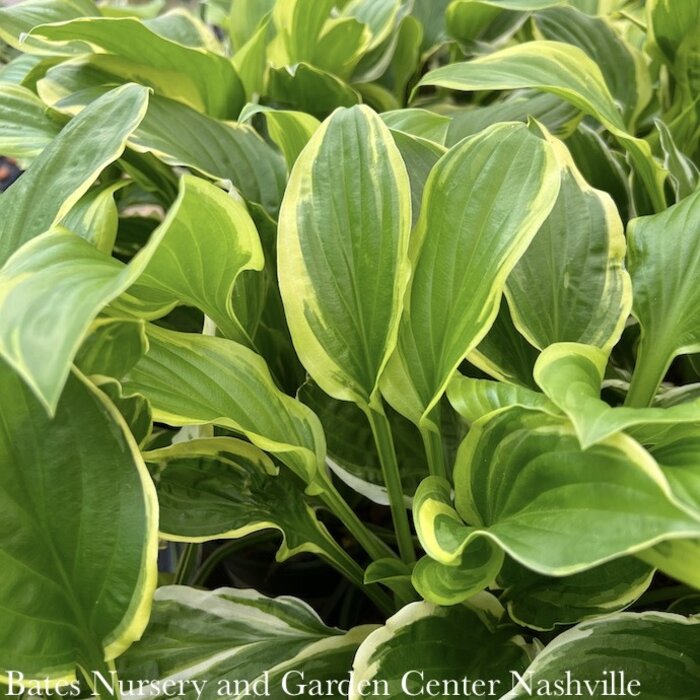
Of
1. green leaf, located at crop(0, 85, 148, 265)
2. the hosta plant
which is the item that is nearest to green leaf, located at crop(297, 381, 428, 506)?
the hosta plant

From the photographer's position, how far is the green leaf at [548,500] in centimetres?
29

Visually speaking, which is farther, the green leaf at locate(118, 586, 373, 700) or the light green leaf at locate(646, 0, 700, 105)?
the light green leaf at locate(646, 0, 700, 105)

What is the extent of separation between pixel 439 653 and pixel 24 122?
1.69ft

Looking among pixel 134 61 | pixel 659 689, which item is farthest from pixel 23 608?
pixel 134 61

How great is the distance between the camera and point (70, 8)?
69 cm

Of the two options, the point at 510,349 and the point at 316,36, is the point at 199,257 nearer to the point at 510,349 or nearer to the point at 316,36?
the point at 510,349

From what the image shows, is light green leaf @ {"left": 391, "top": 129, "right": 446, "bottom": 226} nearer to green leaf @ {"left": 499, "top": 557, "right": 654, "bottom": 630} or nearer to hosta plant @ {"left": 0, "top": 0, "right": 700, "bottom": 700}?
hosta plant @ {"left": 0, "top": 0, "right": 700, "bottom": 700}

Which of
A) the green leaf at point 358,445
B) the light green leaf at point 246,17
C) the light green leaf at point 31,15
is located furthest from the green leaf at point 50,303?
the light green leaf at point 246,17

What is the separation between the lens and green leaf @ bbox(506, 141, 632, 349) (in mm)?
467

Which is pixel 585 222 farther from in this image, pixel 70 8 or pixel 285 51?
pixel 70 8

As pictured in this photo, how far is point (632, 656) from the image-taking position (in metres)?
0.42

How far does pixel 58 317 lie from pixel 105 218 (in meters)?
0.22

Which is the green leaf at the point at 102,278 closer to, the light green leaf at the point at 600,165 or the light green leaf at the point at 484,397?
the light green leaf at the point at 484,397

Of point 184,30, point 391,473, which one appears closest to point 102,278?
point 391,473
